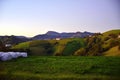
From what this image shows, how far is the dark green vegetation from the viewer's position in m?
12.1

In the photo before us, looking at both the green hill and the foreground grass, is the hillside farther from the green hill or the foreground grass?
the foreground grass

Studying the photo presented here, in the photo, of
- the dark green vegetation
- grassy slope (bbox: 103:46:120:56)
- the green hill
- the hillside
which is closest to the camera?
grassy slope (bbox: 103:46:120:56)

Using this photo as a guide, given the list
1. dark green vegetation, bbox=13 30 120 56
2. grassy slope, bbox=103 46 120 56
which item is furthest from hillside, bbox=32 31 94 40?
grassy slope, bbox=103 46 120 56

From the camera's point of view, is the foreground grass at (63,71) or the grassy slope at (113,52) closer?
the foreground grass at (63,71)

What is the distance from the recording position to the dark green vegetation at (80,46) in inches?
476

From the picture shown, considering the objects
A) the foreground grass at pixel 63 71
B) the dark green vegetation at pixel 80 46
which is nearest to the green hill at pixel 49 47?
the dark green vegetation at pixel 80 46

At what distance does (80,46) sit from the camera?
13438 millimetres

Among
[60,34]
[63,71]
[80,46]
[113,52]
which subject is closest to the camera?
[63,71]

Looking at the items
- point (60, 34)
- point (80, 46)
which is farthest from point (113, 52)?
point (60, 34)

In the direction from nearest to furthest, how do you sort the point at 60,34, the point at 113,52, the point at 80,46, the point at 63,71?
the point at 63,71, the point at 113,52, the point at 80,46, the point at 60,34

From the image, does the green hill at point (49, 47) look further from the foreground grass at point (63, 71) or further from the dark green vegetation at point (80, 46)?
the foreground grass at point (63, 71)

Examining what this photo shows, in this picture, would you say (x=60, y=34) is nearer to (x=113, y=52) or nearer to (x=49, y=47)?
(x=49, y=47)

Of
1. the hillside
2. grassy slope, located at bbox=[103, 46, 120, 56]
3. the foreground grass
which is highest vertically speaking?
the hillside

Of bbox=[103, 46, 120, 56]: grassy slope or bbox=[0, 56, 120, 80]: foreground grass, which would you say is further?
bbox=[103, 46, 120, 56]: grassy slope
